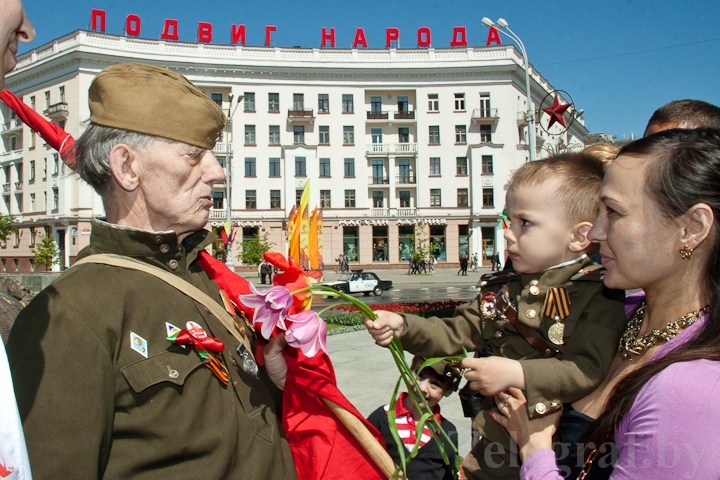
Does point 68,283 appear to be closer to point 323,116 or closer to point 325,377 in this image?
point 325,377

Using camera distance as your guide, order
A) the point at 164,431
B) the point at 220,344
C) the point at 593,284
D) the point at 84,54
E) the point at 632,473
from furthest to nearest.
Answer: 1. the point at 84,54
2. the point at 593,284
3. the point at 220,344
4. the point at 164,431
5. the point at 632,473

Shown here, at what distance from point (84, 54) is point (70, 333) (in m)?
45.7

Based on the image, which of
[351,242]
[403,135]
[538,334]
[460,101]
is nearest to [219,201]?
[351,242]

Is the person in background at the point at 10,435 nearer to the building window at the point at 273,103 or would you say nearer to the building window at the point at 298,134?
the building window at the point at 298,134

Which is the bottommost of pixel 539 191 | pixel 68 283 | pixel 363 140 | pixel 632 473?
pixel 632 473

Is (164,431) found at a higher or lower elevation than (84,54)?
lower

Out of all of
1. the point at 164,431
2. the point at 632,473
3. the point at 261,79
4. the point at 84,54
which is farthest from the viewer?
the point at 261,79

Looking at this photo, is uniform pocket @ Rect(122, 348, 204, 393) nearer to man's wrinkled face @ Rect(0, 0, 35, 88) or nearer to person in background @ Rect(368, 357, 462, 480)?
man's wrinkled face @ Rect(0, 0, 35, 88)

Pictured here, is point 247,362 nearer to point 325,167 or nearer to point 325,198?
point 325,198

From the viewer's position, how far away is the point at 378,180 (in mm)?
45719

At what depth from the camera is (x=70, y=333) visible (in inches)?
55.4

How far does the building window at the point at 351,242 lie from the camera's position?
45375 mm

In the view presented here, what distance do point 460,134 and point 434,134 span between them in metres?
2.15

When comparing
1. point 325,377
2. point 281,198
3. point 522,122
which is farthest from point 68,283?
point 522,122
